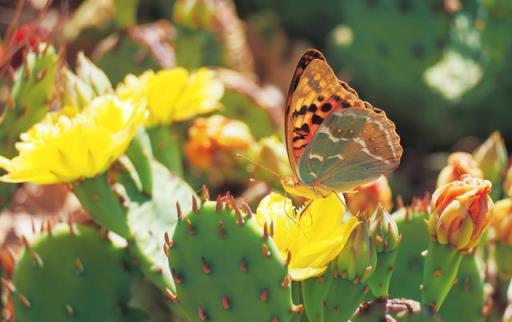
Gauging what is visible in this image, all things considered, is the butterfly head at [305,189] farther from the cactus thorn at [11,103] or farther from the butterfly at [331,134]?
the cactus thorn at [11,103]

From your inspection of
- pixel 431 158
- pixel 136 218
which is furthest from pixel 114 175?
pixel 431 158

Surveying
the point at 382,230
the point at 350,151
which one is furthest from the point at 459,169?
the point at 382,230

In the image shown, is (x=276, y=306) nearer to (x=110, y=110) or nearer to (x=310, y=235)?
(x=310, y=235)

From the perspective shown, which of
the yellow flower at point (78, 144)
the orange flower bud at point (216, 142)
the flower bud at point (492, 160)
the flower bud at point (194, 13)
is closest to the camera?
the yellow flower at point (78, 144)

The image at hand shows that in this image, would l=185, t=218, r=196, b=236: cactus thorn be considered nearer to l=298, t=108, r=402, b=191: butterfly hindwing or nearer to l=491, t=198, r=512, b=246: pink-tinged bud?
l=298, t=108, r=402, b=191: butterfly hindwing

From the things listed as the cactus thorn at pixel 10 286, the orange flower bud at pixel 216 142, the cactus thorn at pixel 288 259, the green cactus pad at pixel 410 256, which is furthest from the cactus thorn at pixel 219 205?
the orange flower bud at pixel 216 142
